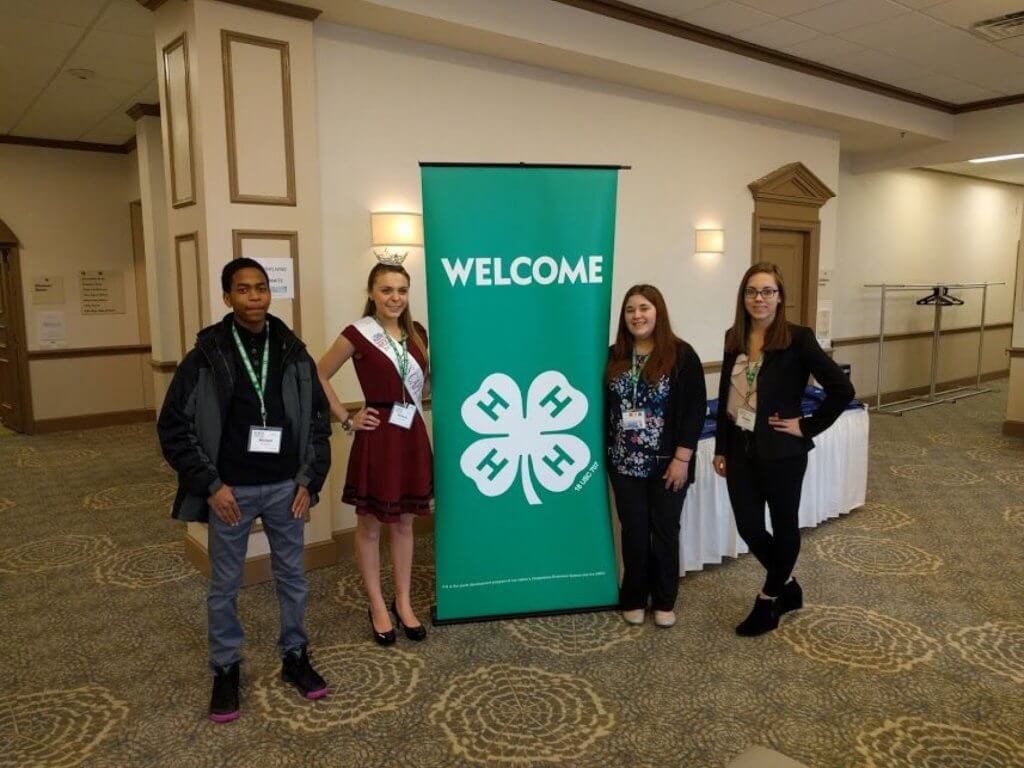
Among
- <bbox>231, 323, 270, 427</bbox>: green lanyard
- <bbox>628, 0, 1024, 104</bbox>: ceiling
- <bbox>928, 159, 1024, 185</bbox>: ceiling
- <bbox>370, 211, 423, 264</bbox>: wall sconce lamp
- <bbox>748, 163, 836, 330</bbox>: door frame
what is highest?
<bbox>628, 0, 1024, 104</bbox>: ceiling

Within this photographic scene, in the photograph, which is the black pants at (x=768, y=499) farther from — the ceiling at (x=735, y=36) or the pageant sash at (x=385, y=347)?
the ceiling at (x=735, y=36)

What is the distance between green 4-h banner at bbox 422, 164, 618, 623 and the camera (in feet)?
9.08

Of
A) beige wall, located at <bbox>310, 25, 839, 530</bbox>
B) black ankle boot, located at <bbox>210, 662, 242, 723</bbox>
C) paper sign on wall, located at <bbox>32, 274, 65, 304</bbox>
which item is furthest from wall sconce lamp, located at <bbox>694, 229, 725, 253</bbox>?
paper sign on wall, located at <bbox>32, 274, 65, 304</bbox>

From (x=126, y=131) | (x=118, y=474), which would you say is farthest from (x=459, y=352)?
(x=126, y=131)

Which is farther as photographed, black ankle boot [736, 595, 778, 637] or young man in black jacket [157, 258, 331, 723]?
black ankle boot [736, 595, 778, 637]

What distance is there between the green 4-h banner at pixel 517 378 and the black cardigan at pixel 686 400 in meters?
0.31

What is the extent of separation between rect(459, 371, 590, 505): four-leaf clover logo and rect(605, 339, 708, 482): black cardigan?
1.17 feet

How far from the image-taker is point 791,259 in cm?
640

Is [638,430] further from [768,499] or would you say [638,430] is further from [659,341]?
[768,499]

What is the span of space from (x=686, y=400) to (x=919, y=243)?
7472 mm

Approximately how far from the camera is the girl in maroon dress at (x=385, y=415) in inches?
105

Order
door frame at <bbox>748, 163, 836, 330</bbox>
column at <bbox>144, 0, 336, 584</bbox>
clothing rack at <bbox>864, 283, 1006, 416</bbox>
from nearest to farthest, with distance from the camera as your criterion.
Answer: column at <bbox>144, 0, 336, 584</bbox>
door frame at <bbox>748, 163, 836, 330</bbox>
clothing rack at <bbox>864, 283, 1006, 416</bbox>

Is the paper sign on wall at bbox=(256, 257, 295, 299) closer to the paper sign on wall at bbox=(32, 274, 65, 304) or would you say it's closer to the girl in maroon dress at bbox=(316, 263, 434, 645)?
the girl in maroon dress at bbox=(316, 263, 434, 645)

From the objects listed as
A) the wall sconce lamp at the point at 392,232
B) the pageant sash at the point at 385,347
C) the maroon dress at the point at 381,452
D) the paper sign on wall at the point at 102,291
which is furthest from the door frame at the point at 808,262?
the paper sign on wall at the point at 102,291
